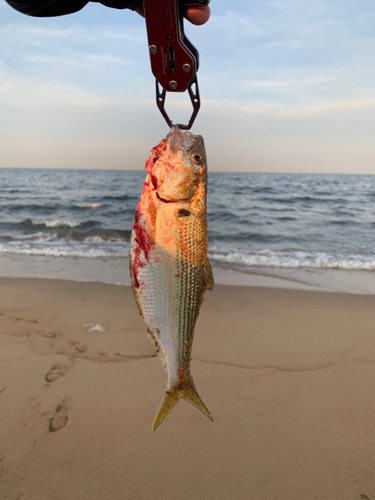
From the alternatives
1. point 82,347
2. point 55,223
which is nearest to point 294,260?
point 82,347

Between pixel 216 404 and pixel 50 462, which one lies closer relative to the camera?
pixel 50 462

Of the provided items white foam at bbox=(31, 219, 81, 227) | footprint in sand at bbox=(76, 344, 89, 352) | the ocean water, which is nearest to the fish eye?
footprint in sand at bbox=(76, 344, 89, 352)

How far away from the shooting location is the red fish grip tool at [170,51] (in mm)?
1484

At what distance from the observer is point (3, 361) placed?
4.41 metres

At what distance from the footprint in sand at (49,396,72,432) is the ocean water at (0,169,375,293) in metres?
6.53

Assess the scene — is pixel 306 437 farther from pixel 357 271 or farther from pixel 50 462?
pixel 357 271

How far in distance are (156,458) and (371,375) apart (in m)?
2.87

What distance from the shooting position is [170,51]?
154 cm

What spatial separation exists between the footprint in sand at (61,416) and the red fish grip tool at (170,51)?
329cm

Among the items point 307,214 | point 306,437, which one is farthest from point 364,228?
point 306,437

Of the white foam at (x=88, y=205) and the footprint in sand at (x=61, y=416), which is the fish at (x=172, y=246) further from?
the white foam at (x=88, y=205)

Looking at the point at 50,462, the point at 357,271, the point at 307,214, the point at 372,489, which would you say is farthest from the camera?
the point at 307,214

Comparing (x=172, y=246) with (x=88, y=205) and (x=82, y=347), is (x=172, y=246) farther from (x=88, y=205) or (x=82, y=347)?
(x=88, y=205)

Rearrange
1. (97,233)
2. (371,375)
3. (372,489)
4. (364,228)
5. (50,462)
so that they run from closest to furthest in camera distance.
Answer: (372,489), (50,462), (371,375), (97,233), (364,228)
